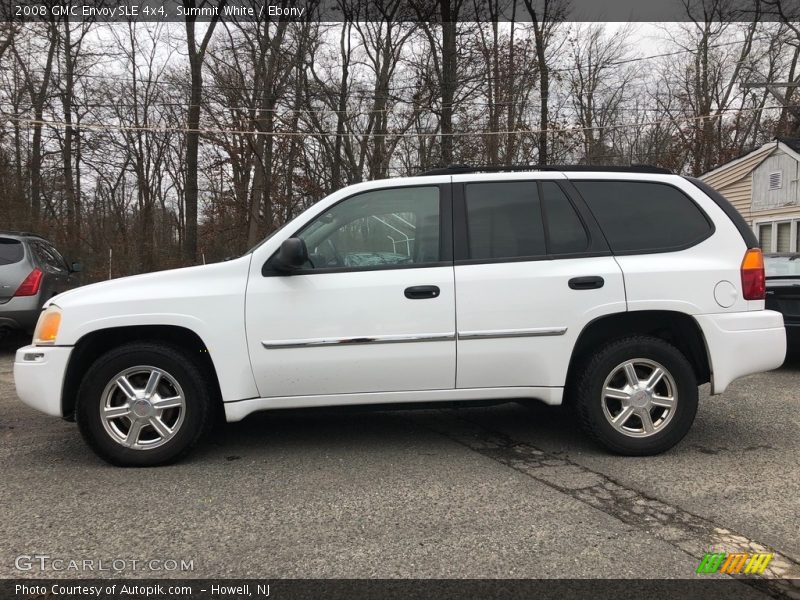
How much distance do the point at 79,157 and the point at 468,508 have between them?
2567 centimetres

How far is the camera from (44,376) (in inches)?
144

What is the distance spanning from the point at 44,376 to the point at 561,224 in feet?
11.4

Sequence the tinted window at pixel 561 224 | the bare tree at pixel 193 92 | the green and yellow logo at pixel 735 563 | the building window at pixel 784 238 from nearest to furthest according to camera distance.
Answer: the green and yellow logo at pixel 735 563, the tinted window at pixel 561 224, the building window at pixel 784 238, the bare tree at pixel 193 92

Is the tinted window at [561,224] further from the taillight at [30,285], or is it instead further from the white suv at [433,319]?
the taillight at [30,285]

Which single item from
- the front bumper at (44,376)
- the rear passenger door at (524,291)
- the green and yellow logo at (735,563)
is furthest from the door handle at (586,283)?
the front bumper at (44,376)

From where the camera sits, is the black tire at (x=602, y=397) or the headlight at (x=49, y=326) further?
the black tire at (x=602, y=397)

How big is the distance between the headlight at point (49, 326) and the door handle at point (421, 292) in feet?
7.23

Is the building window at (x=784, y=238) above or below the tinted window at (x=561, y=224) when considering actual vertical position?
above

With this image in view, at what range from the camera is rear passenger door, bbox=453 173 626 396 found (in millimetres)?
3771

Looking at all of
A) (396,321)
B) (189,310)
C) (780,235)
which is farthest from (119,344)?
(780,235)

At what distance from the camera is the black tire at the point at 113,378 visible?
3.65m

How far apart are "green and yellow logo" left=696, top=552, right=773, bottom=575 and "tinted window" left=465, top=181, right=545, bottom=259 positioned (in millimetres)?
1998

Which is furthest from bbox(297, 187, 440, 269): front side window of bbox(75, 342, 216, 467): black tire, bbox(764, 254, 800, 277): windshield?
bbox(764, 254, 800, 277): windshield

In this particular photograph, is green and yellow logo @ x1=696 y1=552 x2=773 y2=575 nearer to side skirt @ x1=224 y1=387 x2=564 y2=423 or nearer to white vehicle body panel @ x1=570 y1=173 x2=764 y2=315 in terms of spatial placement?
side skirt @ x1=224 y1=387 x2=564 y2=423
